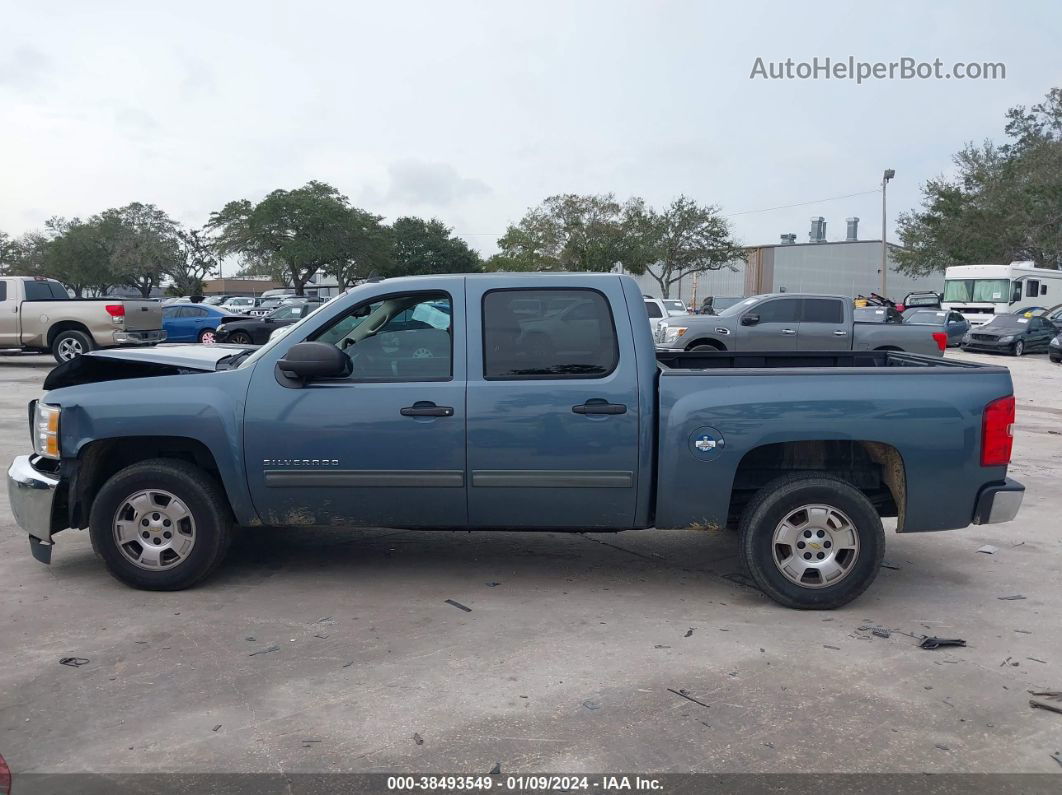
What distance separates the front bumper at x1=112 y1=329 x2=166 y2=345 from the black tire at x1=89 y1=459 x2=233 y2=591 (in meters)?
13.6

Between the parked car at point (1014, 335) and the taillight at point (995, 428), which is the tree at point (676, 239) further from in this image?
the taillight at point (995, 428)

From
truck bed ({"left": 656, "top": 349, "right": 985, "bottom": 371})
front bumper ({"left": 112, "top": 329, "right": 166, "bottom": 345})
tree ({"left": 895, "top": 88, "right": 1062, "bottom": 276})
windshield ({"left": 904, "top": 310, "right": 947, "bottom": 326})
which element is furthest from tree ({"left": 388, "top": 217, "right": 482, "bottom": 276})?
truck bed ({"left": 656, "top": 349, "right": 985, "bottom": 371})

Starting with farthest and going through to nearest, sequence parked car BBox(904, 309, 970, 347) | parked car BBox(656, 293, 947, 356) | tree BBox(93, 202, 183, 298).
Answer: tree BBox(93, 202, 183, 298)
parked car BBox(904, 309, 970, 347)
parked car BBox(656, 293, 947, 356)

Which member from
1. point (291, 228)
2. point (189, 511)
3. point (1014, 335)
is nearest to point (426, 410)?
point (189, 511)

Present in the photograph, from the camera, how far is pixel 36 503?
5.44m

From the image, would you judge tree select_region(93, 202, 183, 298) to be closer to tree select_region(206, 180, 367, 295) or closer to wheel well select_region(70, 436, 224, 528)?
tree select_region(206, 180, 367, 295)

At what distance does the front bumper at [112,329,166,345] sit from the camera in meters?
18.7

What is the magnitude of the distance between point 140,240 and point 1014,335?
68.8 metres

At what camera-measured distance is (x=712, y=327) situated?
18.0 metres

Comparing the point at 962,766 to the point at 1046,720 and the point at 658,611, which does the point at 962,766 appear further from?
the point at 658,611

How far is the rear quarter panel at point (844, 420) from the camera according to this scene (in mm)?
5121

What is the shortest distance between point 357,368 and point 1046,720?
3.81 metres

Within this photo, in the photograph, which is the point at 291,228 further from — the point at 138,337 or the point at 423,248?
the point at 138,337

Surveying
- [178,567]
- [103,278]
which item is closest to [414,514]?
[178,567]
